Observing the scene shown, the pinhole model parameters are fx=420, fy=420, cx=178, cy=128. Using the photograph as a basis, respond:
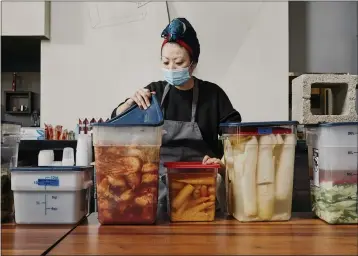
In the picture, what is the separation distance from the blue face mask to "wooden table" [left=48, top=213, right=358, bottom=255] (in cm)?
49

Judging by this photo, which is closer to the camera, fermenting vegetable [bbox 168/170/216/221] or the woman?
fermenting vegetable [bbox 168/170/216/221]

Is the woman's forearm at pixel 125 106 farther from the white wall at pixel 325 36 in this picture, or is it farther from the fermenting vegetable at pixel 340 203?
the white wall at pixel 325 36

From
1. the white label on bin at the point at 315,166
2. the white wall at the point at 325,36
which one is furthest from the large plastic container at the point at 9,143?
the white wall at the point at 325,36

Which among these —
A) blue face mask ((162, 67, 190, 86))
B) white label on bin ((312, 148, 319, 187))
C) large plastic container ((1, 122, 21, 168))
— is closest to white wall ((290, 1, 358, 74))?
blue face mask ((162, 67, 190, 86))

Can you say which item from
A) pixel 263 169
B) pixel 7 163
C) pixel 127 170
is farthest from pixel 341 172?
pixel 7 163

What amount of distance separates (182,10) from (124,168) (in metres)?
2.28

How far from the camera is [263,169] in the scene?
3.25 feet

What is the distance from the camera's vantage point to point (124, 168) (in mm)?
950

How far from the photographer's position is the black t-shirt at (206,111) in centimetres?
140

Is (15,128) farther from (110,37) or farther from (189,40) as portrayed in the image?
(110,37)

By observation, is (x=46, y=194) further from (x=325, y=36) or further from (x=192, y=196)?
(x=325, y=36)

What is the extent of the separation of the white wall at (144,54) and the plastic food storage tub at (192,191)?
2.05 meters

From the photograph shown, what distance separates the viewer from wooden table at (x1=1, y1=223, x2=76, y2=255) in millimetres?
747

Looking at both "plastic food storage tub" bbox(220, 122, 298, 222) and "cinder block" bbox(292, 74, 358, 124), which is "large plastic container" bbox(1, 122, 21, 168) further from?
"cinder block" bbox(292, 74, 358, 124)
